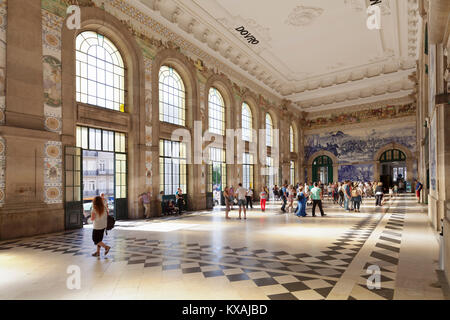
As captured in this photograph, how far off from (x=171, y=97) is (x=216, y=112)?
14.0ft

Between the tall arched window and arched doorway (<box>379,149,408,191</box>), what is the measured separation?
14.5 m

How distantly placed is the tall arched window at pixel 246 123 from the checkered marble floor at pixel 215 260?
13065 mm

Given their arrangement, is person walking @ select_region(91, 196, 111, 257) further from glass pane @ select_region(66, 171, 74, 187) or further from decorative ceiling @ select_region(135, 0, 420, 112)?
decorative ceiling @ select_region(135, 0, 420, 112)

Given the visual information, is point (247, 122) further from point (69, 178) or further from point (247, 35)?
point (69, 178)

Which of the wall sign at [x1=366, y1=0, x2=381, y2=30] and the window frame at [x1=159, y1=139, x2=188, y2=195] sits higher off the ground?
the wall sign at [x1=366, y1=0, x2=381, y2=30]

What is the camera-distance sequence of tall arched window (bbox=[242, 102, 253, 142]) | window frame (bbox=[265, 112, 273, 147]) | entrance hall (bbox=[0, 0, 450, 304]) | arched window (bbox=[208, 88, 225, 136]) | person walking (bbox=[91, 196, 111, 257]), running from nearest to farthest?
entrance hall (bbox=[0, 0, 450, 304]), person walking (bbox=[91, 196, 111, 257]), arched window (bbox=[208, 88, 225, 136]), tall arched window (bbox=[242, 102, 253, 142]), window frame (bbox=[265, 112, 273, 147])

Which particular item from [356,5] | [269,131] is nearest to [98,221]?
[356,5]

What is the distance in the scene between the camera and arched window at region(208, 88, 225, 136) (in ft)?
62.1

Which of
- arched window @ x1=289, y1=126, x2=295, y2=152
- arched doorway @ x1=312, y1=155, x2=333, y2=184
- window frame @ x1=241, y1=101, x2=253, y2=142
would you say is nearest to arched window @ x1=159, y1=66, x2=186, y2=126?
window frame @ x1=241, y1=101, x2=253, y2=142

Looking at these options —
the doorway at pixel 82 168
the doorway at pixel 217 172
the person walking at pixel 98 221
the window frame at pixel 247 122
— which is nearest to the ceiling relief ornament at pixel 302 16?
the window frame at pixel 247 122

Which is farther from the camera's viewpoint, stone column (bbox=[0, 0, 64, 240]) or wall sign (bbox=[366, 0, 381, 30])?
wall sign (bbox=[366, 0, 381, 30])

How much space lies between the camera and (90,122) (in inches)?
448

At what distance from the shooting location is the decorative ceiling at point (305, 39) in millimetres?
14547

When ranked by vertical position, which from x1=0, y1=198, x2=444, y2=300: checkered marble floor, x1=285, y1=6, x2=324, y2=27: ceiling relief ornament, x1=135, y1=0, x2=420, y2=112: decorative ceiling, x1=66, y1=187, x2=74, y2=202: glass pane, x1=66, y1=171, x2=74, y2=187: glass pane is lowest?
x1=0, y1=198, x2=444, y2=300: checkered marble floor
